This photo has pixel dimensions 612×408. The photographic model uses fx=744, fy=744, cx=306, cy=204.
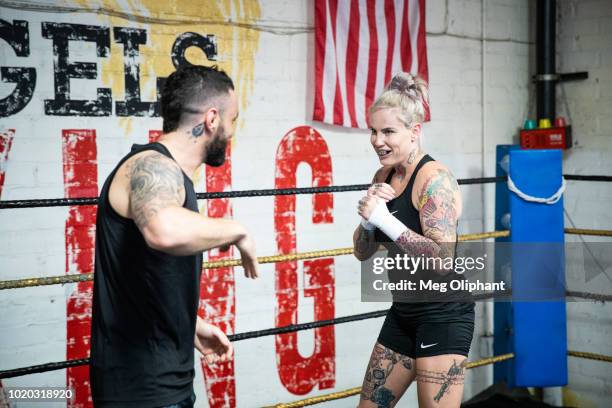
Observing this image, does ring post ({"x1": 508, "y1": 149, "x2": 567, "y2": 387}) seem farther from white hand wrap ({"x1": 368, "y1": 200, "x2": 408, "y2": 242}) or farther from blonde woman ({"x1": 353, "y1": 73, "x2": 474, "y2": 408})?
white hand wrap ({"x1": 368, "y1": 200, "x2": 408, "y2": 242})

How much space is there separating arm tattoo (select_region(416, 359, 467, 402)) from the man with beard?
79 centimetres

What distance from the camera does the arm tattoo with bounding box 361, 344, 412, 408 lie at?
7.90ft

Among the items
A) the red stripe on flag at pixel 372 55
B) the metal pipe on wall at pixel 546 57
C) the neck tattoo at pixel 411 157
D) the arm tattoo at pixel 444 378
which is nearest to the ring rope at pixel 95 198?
the neck tattoo at pixel 411 157

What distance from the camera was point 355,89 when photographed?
12.5 feet

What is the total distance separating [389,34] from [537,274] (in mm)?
1462

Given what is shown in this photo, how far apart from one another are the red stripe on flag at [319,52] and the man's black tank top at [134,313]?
2.04 meters

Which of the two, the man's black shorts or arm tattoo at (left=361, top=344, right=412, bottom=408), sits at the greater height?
the man's black shorts

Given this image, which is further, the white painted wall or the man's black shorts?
the white painted wall

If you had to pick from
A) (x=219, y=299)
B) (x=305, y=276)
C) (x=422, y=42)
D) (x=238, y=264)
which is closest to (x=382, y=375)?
(x=238, y=264)

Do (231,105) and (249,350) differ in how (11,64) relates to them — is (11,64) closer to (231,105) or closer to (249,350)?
(231,105)

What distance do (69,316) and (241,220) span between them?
2.97 feet

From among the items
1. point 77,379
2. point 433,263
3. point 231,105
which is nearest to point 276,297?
point 77,379

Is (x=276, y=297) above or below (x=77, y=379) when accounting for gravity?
above

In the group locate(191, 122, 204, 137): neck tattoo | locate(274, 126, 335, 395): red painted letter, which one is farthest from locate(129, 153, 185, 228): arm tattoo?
locate(274, 126, 335, 395): red painted letter
